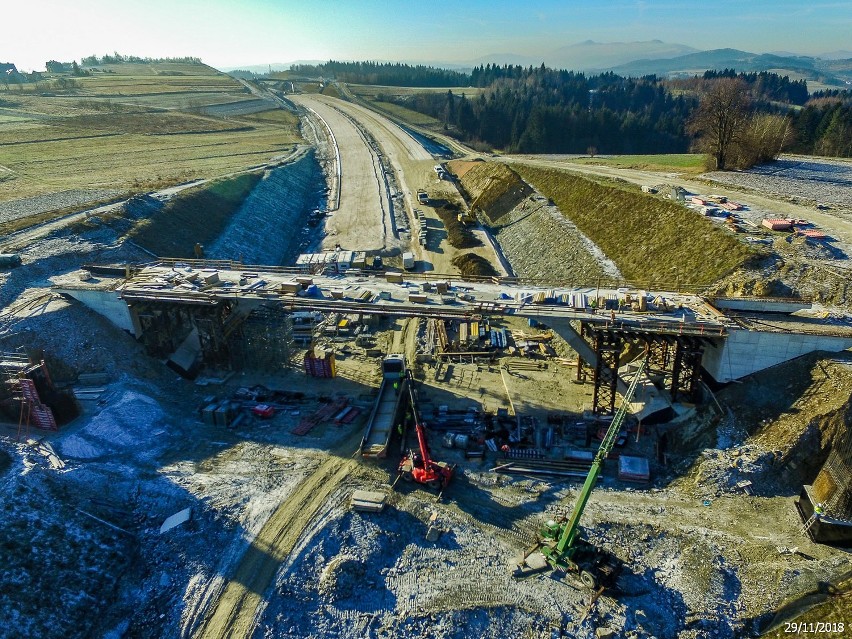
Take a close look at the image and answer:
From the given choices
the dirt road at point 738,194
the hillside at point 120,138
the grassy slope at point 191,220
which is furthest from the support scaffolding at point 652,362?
the hillside at point 120,138

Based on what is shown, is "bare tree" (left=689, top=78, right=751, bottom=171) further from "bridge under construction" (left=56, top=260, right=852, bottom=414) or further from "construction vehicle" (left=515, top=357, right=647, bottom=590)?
"construction vehicle" (left=515, top=357, right=647, bottom=590)

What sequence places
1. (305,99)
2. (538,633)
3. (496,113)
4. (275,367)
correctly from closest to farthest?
(538,633), (275,367), (496,113), (305,99)

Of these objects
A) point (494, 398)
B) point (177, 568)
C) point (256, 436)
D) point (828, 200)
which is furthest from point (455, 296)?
point (828, 200)

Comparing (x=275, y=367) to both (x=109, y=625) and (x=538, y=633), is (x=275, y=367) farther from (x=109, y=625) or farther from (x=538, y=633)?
(x=538, y=633)

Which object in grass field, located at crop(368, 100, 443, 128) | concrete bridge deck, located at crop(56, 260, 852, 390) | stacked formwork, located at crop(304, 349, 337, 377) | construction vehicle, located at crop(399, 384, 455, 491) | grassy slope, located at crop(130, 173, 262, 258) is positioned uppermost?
grass field, located at crop(368, 100, 443, 128)

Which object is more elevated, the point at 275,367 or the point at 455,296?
the point at 455,296

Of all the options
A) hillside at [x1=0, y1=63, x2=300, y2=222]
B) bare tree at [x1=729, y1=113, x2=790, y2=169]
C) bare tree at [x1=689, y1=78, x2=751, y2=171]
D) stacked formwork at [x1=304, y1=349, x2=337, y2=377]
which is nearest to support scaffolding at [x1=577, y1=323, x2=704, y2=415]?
stacked formwork at [x1=304, y1=349, x2=337, y2=377]

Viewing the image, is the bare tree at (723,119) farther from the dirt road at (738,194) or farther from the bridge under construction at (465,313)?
the bridge under construction at (465,313)
